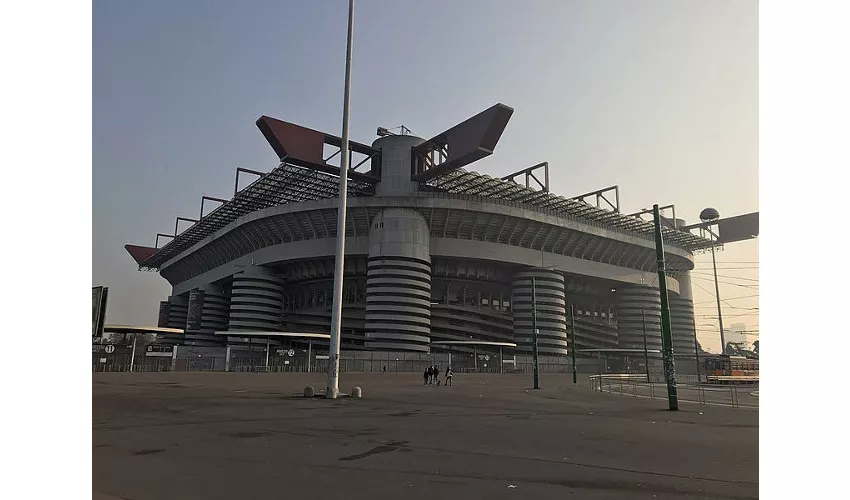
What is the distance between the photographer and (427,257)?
2648 inches

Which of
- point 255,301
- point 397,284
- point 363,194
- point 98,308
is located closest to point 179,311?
point 255,301

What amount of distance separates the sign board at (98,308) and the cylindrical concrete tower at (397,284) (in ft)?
185

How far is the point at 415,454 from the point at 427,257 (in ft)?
191

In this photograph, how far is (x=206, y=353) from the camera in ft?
219

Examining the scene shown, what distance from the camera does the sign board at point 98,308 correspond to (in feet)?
25.3

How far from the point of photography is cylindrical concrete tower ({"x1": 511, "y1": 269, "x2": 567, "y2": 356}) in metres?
73.1

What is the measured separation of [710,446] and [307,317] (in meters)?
73.7

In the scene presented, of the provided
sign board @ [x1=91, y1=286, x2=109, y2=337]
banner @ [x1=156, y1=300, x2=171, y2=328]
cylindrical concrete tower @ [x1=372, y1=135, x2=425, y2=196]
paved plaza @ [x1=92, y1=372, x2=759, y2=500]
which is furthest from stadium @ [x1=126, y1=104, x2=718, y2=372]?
sign board @ [x1=91, y1=286, x2=109, y2=337]

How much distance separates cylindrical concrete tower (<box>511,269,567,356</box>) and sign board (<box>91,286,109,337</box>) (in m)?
67.7

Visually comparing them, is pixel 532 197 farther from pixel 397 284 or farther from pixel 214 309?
pixel 214 309
